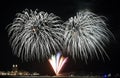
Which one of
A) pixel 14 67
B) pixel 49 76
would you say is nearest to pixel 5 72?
pixel 14 67

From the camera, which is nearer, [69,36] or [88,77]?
[69,36]

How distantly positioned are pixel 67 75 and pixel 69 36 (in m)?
107

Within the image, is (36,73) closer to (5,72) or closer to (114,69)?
(5,72)

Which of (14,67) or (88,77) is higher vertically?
(14,67)

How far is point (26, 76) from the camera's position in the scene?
16912cm

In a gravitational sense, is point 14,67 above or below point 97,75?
above

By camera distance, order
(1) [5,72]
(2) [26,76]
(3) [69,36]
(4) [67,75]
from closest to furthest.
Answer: (3) [69,36] < (4) [67,75] < (2) [26,76] < (1) [5,72]

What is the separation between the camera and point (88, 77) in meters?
159

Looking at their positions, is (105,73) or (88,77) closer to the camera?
(88,77)

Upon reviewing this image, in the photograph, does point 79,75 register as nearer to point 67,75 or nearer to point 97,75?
point 67,75

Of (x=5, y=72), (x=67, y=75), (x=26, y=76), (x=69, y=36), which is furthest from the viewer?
(x=5, y=72)

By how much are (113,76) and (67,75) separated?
3428 centimetres

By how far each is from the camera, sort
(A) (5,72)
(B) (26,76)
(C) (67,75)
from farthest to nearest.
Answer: (A) (5,72) < (B) (26,76) < (C) (67,75)

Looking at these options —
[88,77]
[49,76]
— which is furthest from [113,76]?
[49,76]
